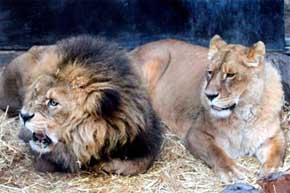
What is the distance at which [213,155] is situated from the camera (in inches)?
229

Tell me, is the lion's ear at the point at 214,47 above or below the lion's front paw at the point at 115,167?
above

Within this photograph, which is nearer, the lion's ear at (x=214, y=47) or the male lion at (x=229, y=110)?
the male lion at (x=229, y=110)

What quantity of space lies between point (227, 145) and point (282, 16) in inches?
57.4

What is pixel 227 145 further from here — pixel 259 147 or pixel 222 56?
pixel 222 56

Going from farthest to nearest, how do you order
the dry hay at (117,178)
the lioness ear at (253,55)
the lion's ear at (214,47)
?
1. the lion's ear at (214,47)
2. the lioness ear at (253,55)
3. the dry hay at (117,178)

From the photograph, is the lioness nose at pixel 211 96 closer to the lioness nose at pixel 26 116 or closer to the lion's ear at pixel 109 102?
the lion's ear at pixel 109 102

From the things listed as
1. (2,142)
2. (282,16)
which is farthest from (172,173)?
(282,16)

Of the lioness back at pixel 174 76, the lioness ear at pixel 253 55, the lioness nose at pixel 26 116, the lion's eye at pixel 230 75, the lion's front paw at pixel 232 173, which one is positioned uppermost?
the lioness ear at pixel 253 55

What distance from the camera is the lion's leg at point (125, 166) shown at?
214 inches

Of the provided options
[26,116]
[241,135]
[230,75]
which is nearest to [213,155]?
[241,135]

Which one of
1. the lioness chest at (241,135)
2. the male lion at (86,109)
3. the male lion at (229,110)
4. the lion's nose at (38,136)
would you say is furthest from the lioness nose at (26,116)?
→ the lioness chest at (241,135)

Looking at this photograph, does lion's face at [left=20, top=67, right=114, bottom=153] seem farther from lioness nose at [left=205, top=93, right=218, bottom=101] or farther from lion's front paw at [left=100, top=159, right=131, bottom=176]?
lioness nose at [left=205, top=93, right=218, bottom=101]

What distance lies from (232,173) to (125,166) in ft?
2.23

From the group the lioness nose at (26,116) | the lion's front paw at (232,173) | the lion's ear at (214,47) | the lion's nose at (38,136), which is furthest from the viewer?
the lion's ear at (214,47)
